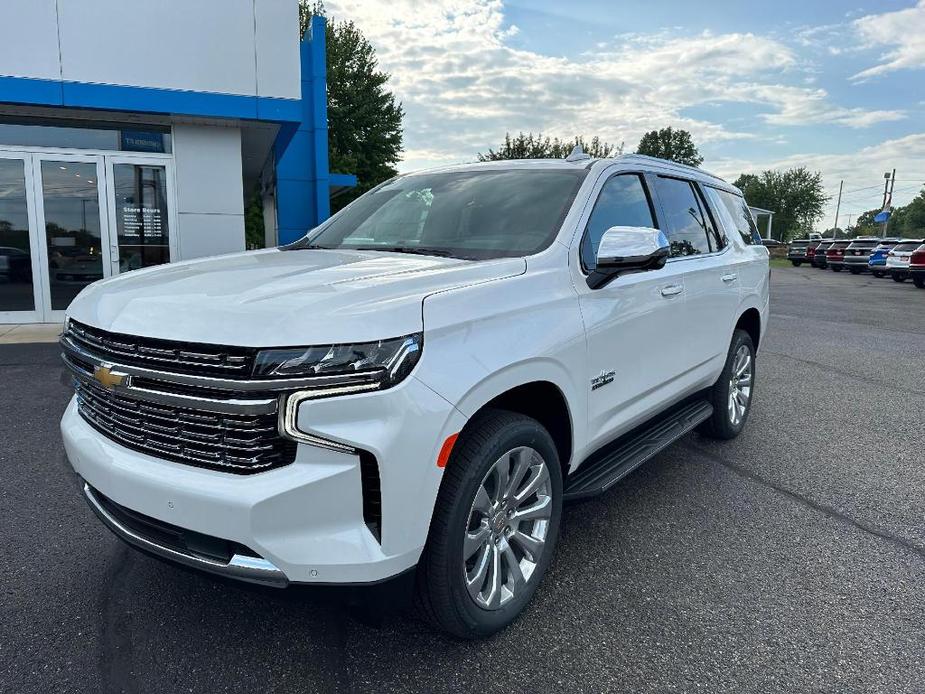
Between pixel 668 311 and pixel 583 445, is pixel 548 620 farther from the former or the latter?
pixel 668 311

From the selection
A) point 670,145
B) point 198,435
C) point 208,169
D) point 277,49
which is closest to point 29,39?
point 208,169

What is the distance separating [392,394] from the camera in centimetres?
199

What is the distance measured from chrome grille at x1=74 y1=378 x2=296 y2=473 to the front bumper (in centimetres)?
5

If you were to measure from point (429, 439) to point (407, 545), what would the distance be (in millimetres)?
343

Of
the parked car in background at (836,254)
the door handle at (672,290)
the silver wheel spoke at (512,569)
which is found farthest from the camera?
the parked car in background at (836,254)

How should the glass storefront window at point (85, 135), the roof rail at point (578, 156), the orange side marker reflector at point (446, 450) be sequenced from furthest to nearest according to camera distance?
1. the glass storefront window at point (85, 135)
2. the roof rail at point (578, 156)
3. the orange side marker reflector at point (446, 450)

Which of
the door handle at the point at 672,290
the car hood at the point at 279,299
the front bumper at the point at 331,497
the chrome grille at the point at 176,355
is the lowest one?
the front bumper at the point at 331,497

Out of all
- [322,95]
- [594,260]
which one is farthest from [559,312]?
[322,95]

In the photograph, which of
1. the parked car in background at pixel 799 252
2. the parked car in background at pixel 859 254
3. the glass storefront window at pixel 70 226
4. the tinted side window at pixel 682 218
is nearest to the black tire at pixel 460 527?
the tinted side window at pixel 682 218

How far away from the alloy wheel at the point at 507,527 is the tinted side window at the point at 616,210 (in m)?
1.02

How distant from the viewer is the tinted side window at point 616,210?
3.16 metres

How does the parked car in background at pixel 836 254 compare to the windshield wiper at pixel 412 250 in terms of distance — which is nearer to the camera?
the windshield wiper at pixel 412 250

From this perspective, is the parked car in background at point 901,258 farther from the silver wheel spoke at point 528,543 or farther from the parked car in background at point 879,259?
the silver wheel spoke at point 528,543

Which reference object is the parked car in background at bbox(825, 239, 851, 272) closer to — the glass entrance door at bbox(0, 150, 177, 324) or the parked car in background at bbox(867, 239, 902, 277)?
the parked car in background at bbox(867, 239, 902, 277)
